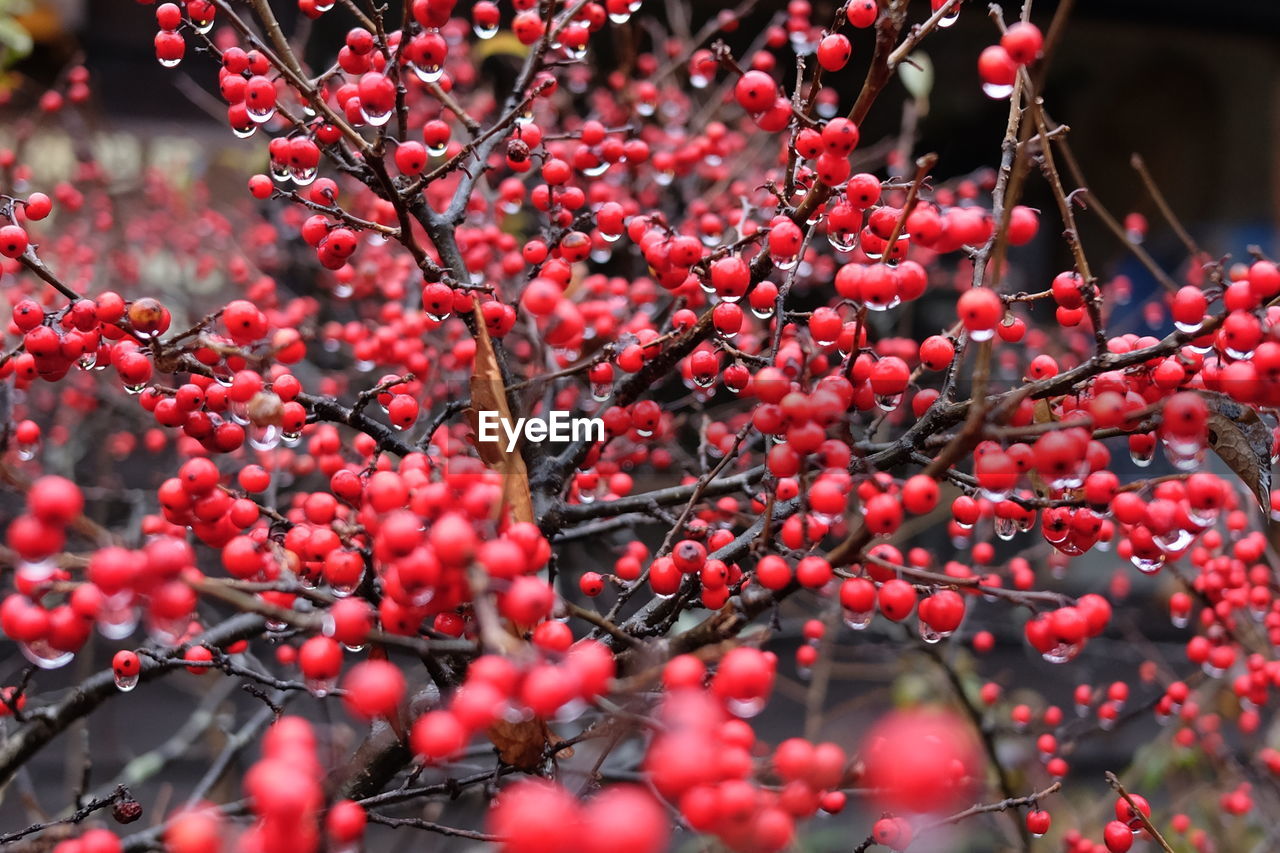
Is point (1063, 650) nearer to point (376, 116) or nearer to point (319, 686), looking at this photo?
point (319, 686)

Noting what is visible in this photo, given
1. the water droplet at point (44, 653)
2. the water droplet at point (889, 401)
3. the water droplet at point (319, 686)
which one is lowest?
the water droplet at point (319, 686)

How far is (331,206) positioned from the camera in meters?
0.85

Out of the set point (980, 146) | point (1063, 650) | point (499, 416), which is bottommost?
point (980, 146)

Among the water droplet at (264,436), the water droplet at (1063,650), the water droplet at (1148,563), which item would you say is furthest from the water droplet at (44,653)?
the water droplet at (1148,563)

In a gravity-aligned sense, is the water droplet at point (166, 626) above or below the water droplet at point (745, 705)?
above

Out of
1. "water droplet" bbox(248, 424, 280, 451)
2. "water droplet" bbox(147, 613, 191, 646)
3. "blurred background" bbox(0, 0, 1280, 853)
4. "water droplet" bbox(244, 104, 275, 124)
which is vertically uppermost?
"water droplet" bbox(244, 104, 275, 124)

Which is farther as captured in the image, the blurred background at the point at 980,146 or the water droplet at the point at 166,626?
the blurred background at the point at 980,146

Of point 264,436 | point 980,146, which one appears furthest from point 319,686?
point 980,146

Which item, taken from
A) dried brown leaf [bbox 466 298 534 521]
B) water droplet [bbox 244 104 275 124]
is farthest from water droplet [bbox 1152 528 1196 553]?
water droplet [bbox 244 104 275 124]

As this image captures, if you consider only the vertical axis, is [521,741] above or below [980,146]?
above

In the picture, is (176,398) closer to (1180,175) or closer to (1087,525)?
(1087,525)

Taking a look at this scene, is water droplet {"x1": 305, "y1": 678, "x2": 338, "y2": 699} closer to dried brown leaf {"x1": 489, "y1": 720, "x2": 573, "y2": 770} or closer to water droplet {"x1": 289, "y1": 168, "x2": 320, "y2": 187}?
dried brown leaf {"x1": 489, "y1": 720, "x2": 573, "y2": 770}

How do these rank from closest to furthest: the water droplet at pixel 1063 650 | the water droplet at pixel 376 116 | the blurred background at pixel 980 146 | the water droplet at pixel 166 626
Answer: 1. the water droplet at pixel 166 626
2. the water droplet at pixel 1063 650
3. the water droplet at pixel 376 116
4. the blurred background at pixel 980 146

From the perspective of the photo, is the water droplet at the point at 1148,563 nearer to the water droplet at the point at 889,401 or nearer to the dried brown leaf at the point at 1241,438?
the dried brown leaf at the point at 1241,438
